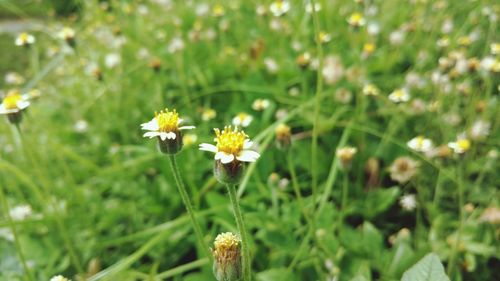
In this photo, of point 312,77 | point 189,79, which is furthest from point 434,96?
point 189,79

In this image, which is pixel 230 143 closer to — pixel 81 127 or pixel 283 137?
pixel 283 137

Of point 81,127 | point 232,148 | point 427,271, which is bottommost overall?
point 427,271

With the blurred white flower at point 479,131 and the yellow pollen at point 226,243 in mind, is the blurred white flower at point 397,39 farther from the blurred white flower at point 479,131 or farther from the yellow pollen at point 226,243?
the yellow pollen at point 226,243

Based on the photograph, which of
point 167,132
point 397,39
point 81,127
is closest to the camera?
point 167,132

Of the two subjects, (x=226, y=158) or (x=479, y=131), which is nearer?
(x=226, y=158)

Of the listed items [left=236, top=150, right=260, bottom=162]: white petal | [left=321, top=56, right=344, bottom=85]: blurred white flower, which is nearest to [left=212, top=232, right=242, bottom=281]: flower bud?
[left=236, top=150, right=260, bottom=162]: white petal

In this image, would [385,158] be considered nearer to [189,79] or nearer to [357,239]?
[357,239]

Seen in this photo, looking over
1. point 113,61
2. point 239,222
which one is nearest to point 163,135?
point 239,222
